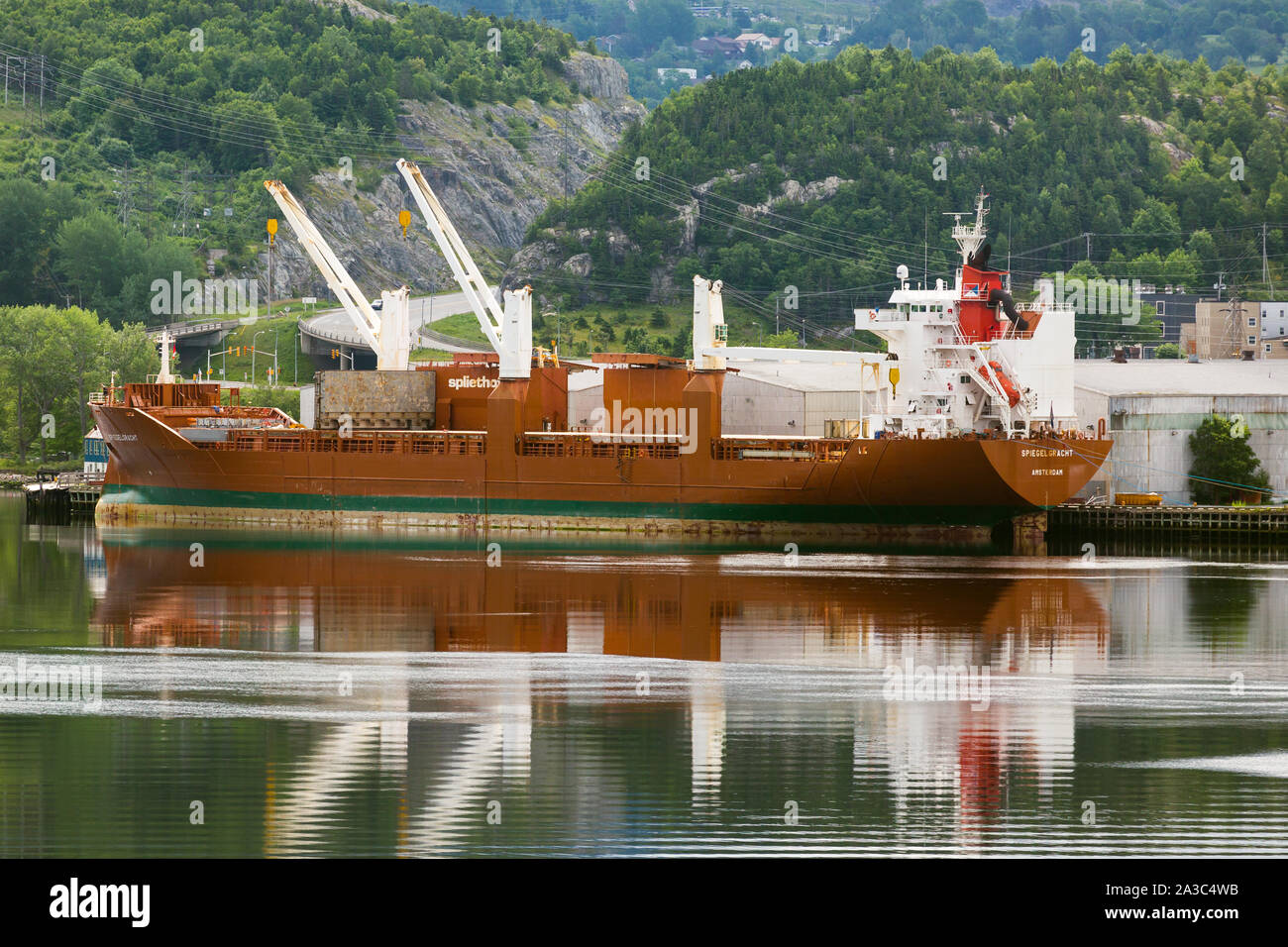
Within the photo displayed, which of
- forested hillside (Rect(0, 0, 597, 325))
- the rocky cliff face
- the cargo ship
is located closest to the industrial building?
the cargo ship

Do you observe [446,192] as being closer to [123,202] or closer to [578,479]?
[123,202]

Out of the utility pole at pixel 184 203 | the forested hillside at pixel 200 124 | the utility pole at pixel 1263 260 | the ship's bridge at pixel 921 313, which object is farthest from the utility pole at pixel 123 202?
the ship's bridge at pixel 921 313

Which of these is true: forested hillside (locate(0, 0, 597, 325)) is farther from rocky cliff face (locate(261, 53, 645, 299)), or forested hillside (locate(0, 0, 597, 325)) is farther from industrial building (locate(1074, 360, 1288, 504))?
industrial building (locate(1074, 360, 1288, 504))

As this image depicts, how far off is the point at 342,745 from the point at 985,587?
72.3ft

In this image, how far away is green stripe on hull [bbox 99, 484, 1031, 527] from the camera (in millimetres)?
55969

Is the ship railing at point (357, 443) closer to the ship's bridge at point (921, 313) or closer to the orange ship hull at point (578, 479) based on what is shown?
the orange ship hull at point (578, 479)

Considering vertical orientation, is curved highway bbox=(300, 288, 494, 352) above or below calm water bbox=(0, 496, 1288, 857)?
above

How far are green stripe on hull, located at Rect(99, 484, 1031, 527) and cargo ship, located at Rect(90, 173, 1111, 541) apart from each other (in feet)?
0.19

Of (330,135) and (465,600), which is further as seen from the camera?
(330,135)

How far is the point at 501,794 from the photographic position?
2142 cm

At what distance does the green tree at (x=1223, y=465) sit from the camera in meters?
60.9

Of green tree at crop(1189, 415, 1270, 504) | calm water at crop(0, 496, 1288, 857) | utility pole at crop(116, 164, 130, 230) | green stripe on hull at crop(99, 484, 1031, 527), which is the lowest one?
calm water at crop(0, 496, 1288, 857)
